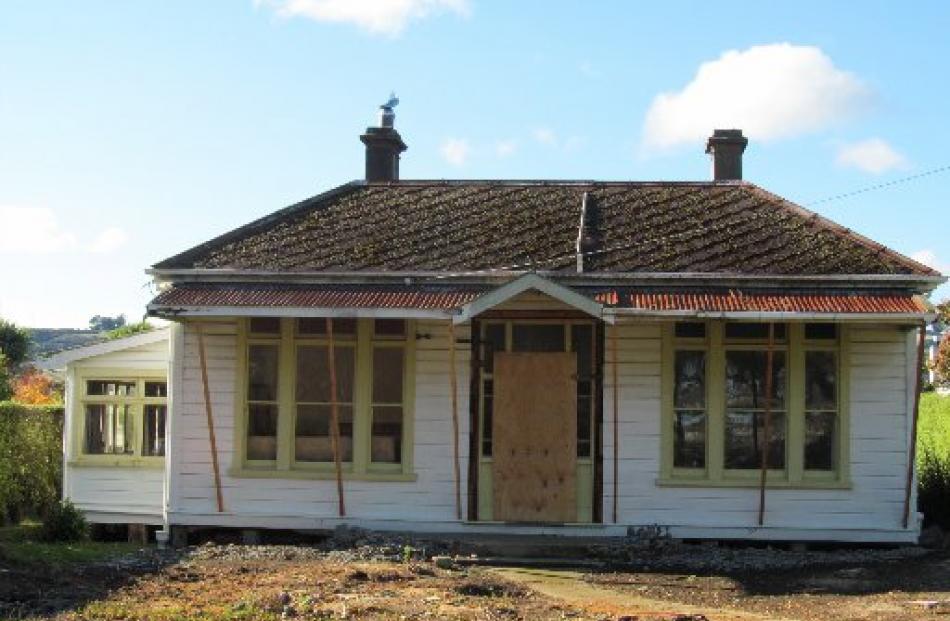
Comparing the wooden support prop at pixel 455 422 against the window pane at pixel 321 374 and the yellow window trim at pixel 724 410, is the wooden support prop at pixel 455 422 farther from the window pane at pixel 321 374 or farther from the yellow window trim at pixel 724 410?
the yellow window trim at pixel 724 410

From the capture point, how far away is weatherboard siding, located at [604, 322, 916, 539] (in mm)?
15547

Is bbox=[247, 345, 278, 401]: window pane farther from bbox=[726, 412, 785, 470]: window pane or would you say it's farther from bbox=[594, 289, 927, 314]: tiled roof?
bbox=[726, 412, 785, 470]: window pane

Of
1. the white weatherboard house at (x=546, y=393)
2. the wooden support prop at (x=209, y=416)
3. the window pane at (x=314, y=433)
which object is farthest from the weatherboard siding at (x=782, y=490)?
the wooden support prop at (x=209, y=416)

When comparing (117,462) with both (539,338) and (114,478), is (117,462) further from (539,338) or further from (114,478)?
(539,338)

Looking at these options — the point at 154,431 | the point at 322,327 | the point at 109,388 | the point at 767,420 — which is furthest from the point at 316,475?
the point at 767,420

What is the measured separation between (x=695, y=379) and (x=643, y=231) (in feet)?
8.25

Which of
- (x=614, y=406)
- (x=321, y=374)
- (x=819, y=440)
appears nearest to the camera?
(x=614, y=406)

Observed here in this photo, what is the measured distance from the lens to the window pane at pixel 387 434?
16.3 metres

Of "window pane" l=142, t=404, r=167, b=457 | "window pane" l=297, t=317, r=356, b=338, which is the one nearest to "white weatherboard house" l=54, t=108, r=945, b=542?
"window pane" l=297, t=317, r=356, b=338

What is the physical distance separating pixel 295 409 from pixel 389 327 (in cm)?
167

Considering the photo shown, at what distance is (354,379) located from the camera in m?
16.3

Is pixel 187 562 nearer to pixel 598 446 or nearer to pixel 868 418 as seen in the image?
pixel 598 446

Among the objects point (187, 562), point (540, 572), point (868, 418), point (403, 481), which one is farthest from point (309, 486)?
point (868, 418)

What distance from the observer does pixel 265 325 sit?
1645 centimetres
